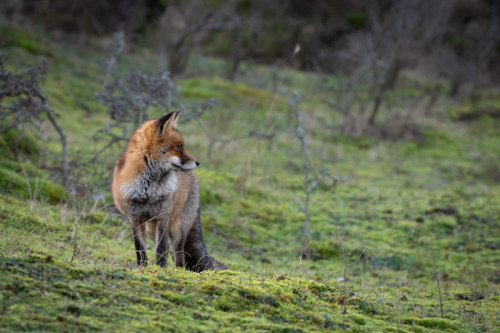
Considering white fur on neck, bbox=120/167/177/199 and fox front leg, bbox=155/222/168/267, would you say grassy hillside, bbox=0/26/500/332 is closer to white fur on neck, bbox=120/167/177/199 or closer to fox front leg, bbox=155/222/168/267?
fox front leg, bbox=155/222/168/267

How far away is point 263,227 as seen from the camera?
10.6 m

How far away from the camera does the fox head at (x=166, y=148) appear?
5.87 meters

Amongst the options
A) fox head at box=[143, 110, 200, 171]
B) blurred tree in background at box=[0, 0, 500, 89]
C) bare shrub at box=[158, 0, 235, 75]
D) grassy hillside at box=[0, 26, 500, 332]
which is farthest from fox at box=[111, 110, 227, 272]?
bare shrub at box=[158, 0, 235, 75]

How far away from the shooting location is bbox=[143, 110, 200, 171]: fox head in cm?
Answer: 587

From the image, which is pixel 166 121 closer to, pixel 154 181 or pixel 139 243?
pixel 154 181

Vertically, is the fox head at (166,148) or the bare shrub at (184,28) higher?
the bare shrub at (184,28)

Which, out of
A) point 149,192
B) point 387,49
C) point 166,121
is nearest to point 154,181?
point 149,192

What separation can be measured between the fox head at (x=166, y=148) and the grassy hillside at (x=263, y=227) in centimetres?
111

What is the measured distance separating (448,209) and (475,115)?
14.1m

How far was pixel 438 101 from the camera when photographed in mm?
25125

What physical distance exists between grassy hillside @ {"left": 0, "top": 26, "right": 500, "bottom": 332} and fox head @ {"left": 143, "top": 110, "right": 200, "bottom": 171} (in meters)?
1.11

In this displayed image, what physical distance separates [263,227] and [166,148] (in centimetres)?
508

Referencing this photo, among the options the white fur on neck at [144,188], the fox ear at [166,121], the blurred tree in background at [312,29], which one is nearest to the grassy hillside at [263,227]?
the white fur on neck at [144,188]

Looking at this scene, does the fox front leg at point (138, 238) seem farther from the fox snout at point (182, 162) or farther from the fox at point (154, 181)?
the fox snout at point (182, 162)
